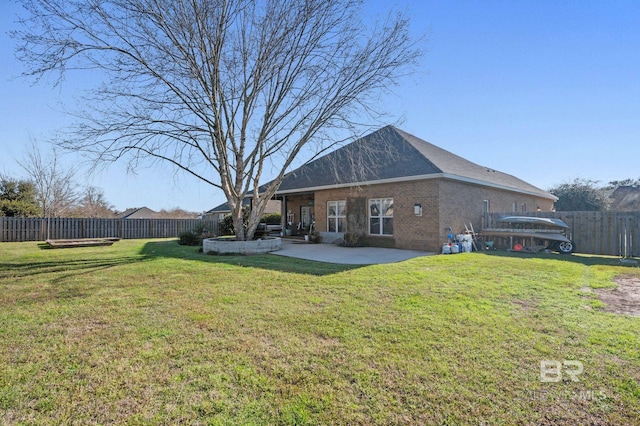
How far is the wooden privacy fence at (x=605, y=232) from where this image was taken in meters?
11.1

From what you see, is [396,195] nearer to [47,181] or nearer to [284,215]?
[284,215]

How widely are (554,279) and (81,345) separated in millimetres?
8473

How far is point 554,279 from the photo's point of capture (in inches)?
273

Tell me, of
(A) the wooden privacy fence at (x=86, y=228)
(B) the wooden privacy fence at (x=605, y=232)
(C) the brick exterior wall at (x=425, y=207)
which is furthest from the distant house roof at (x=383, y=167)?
(A) the wooden privacy fence at (x=86, y=228)

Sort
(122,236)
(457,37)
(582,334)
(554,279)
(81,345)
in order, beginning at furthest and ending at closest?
(122,236), (457,37), (554,279), (582,334), (81,345)

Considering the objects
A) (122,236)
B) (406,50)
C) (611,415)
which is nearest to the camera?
(611,415)

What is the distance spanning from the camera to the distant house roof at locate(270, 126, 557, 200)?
41.5 feet

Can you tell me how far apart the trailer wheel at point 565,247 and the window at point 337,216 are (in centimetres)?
855

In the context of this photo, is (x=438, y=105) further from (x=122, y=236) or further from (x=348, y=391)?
(x=122, y=236)

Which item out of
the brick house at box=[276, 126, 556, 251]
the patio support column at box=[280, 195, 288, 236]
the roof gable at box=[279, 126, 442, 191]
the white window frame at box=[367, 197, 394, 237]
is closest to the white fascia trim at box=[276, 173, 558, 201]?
the brick house at box=[276, 126, 556, 251]

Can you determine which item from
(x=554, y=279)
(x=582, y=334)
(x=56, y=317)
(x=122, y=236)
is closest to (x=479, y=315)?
(x=582, y=334)

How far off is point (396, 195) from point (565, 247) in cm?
664

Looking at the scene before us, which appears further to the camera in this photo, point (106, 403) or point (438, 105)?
point (438, 105)

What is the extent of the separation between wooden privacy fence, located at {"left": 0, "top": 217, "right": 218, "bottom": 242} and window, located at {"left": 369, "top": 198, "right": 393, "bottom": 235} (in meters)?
11.5
